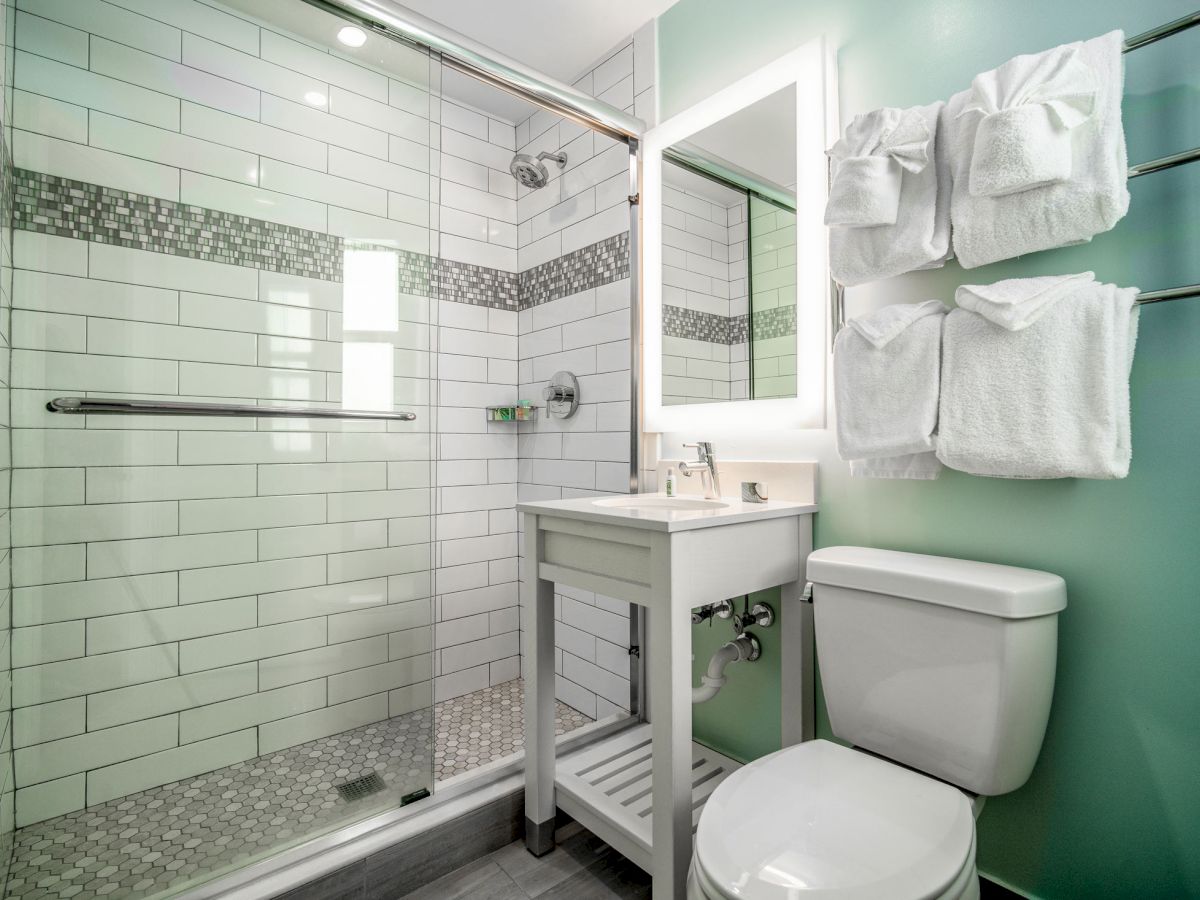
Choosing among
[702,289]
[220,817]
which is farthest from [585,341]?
[220,817]

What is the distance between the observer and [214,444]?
1.55 metres

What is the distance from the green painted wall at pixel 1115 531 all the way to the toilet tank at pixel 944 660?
4.7 inches

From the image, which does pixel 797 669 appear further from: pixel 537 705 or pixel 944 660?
pixel 537 705

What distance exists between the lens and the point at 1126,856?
1142 mm

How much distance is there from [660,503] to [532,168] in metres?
1.39

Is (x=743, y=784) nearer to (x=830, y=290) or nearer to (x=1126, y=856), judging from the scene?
(x=1126, y=856)

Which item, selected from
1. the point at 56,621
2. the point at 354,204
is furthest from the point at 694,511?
the point at 56,621

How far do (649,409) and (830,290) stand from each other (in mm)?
718

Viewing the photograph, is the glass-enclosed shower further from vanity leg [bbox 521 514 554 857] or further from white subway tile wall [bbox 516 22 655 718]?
white subway tile wall [bbox 516 22 655 718]

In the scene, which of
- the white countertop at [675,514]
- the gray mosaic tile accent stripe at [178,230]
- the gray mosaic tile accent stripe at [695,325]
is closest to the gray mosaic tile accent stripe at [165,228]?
the gray mosaic tile accent stripe at [178,230]

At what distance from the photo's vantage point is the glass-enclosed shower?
1343mm

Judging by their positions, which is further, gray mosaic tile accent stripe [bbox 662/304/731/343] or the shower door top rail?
gray mosaic tile accent stripe [bbox 662/304/731/343]

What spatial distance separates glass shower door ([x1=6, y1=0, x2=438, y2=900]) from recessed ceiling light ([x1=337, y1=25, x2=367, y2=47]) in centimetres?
2

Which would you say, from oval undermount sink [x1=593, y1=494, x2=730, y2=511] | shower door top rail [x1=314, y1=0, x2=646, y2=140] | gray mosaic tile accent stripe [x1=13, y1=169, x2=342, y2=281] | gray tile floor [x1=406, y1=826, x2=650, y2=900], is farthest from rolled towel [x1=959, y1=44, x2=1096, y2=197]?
gray tile floor [x1=406, y1=826, x2=650, y2=900]
